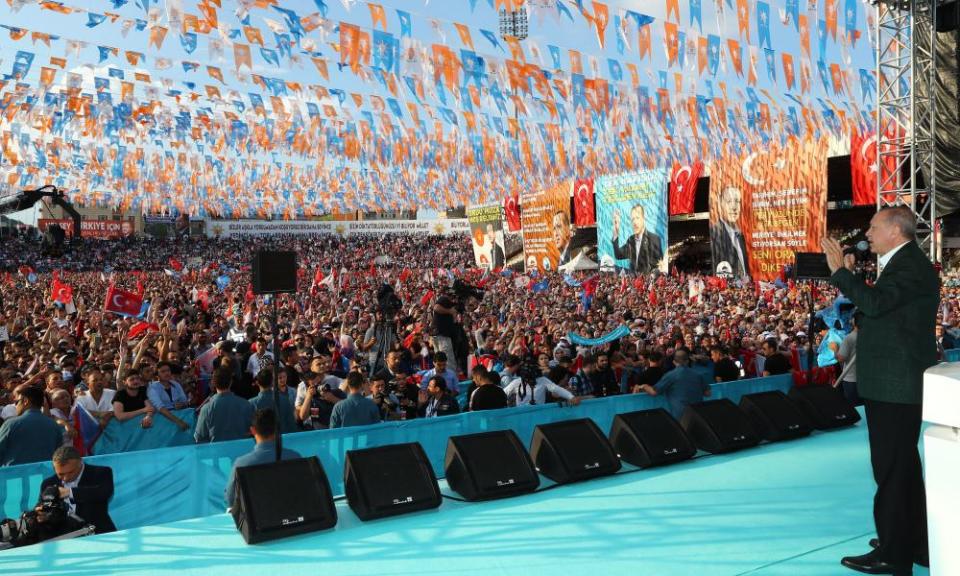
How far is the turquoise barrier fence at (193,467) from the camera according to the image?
475 cm

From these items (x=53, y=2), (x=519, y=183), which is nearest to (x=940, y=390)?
(x=53, y=2)

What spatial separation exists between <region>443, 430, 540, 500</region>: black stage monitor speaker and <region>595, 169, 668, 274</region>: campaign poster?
85.0 feet

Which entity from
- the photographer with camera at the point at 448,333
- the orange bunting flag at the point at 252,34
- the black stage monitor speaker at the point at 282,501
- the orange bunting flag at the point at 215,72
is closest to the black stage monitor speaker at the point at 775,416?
the black stage monitor speaker at the point at 282,501

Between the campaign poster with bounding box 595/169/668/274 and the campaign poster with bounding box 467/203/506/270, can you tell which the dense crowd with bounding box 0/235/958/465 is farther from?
the campaign poster with bounding box 467/203/506/270

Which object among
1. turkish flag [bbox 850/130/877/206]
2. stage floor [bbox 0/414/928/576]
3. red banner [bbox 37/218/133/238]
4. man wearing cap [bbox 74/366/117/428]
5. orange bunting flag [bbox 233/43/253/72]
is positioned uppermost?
red banner [bbox 37/218/133/238]

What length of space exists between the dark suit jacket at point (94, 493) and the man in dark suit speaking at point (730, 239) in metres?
24.7

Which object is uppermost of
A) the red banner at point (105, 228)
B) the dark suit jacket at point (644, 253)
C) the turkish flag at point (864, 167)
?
the red banner at point (105, 228)

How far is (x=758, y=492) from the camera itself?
480 centimetres

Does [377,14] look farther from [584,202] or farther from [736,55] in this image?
[584,202]

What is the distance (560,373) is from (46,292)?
2089 cm

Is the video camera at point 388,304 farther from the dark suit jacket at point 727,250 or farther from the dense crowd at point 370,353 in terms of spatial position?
the dark suit jacket at point 727,250

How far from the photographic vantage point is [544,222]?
3828 centimetres

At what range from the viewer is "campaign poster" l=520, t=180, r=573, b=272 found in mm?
37500

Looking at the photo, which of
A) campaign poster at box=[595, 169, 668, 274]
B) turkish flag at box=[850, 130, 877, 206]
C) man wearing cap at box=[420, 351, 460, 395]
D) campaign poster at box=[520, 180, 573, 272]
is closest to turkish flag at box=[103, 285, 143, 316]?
man wearing cap at box=[420, 351, 460, 395]
